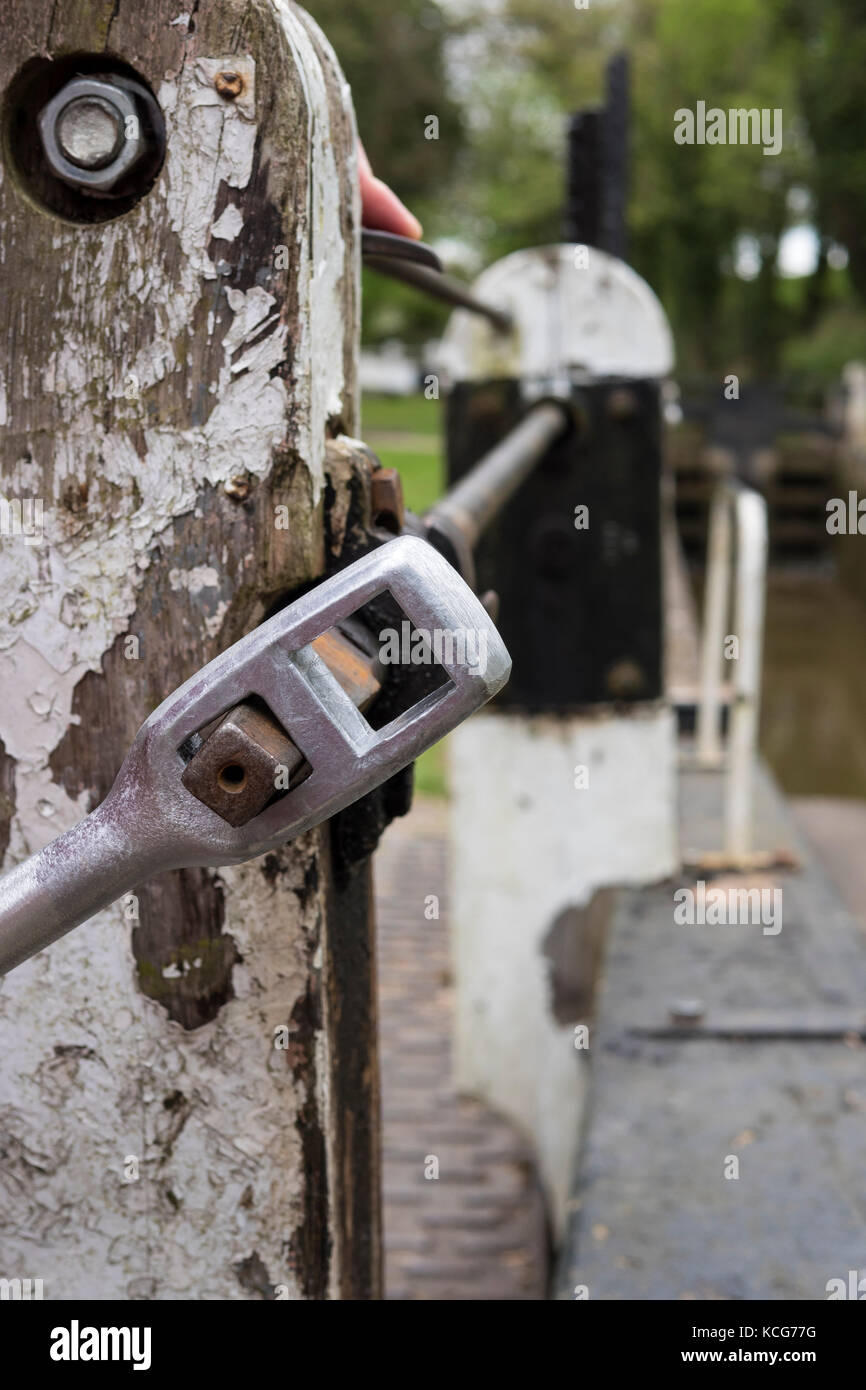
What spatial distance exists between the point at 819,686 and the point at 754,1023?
11.9 metres

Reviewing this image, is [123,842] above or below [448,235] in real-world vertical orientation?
below

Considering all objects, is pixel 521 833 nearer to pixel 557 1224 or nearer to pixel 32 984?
pixel 557 1224

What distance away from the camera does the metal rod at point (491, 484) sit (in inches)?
55.2

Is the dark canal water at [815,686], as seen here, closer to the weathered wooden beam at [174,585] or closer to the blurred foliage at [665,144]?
the weathered wooden beam at [174,585]

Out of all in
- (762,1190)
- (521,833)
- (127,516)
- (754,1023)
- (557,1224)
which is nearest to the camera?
(127,516)

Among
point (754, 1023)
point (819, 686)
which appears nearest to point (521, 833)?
point (754, 1023)

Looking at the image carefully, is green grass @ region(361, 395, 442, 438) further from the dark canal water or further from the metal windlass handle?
the metal windlass handle

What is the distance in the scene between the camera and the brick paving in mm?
2789

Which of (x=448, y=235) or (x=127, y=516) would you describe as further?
(x=448, y=235)

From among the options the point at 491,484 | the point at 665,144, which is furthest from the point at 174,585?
the point at 665,144

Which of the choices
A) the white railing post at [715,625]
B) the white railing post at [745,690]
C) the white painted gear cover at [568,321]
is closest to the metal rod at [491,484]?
the white painted gear cover at [568,321]

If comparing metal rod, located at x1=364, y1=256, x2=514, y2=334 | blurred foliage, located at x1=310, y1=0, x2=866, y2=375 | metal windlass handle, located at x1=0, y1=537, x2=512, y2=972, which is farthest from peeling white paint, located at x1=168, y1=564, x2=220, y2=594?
blurred foliage, located at x1=310, y1=0, x2=866, y2=375

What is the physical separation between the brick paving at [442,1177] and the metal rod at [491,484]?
1.27 m

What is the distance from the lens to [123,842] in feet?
2.42
